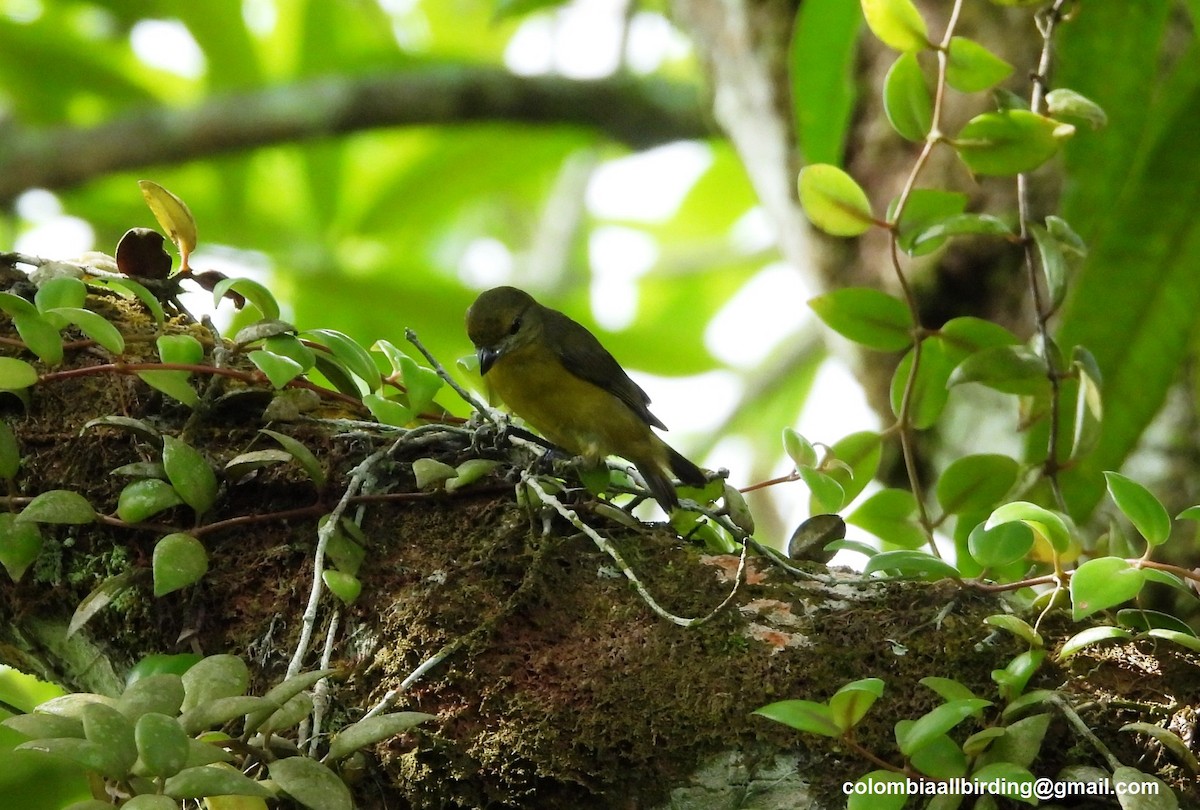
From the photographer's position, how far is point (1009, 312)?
3406 mm

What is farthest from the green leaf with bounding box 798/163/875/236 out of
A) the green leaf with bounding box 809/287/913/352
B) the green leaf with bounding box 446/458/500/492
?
the green leaf with bounding box 446/458/500/492

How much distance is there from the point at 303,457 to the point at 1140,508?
122 centimetres

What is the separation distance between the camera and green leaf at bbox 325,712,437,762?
142 cm

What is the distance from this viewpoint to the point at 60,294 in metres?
1.92

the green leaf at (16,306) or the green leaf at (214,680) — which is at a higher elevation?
the green leaf at (16,306)

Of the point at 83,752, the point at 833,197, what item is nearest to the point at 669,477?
the point at 833,197

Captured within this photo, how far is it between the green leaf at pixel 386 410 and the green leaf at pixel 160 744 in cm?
80

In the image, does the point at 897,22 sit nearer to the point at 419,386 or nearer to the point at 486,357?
the point at 419,386

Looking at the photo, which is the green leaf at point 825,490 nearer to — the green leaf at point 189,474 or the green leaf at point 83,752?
the green leaf at point 189,474

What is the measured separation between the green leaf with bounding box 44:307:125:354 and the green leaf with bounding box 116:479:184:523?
227 millimetres

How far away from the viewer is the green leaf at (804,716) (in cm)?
142

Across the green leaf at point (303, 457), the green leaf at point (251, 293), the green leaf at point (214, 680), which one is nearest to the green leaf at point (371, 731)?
the green leaf at point (214, 680)

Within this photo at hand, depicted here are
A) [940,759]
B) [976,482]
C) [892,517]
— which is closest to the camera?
[940,759]

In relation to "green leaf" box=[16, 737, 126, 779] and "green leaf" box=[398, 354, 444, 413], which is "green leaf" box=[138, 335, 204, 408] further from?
"green leaf" box=[16, 737, 126, 779]
